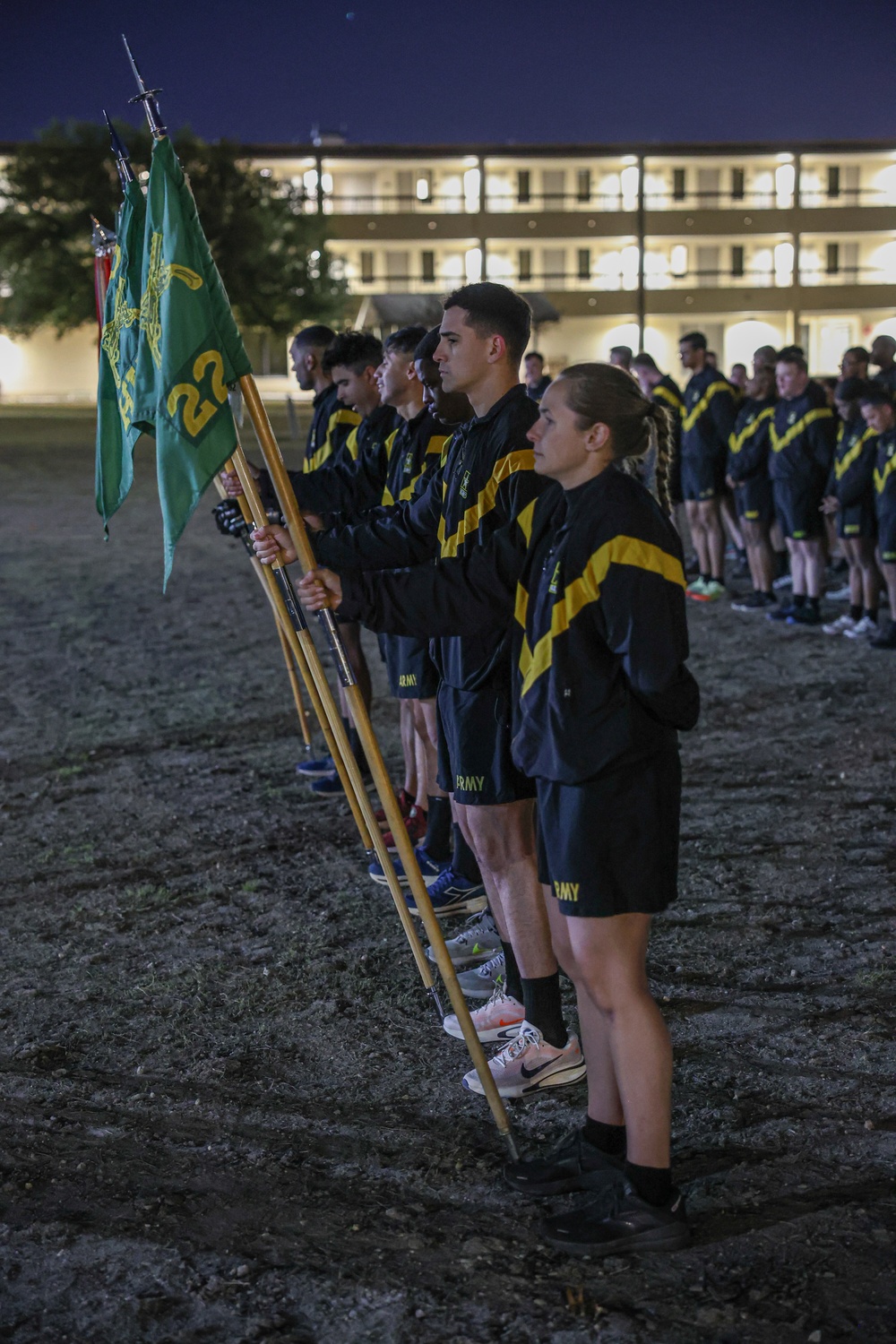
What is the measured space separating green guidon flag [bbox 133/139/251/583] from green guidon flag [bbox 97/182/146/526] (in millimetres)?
268

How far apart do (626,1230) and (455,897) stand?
252 centimetres

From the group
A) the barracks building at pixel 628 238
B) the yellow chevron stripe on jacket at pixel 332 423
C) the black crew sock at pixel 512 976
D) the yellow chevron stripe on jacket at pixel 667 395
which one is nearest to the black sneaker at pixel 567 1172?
the black crew sock at pixel 512 976

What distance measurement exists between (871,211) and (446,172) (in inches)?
729

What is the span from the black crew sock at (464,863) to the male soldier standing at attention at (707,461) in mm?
8164

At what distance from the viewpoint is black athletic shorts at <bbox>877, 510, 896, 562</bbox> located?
1057 centimetres

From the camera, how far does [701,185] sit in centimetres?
5738

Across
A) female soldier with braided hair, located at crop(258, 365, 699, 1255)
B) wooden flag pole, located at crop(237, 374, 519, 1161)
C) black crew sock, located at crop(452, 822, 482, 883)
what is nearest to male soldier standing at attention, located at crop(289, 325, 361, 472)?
black crew sock, located at crop(452, 822, 482, 883)

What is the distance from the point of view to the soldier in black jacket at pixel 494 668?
4.02 meters

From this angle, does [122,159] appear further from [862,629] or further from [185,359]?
[862,629]

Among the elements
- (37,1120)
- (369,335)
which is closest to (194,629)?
(369,335)

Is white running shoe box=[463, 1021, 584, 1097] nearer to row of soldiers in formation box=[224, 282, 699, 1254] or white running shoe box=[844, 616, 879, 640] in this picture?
row of soldiers in formation box=[224, 282, 699, 1254]

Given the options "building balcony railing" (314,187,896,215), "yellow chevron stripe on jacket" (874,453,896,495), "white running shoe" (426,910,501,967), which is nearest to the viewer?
"white running shoe" (426,910,501,967)

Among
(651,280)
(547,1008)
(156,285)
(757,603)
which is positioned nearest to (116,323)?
(156,285)

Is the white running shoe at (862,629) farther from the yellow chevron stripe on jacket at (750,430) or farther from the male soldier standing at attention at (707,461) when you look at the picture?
the yellow chevron stripe on jacket at (750,430)
